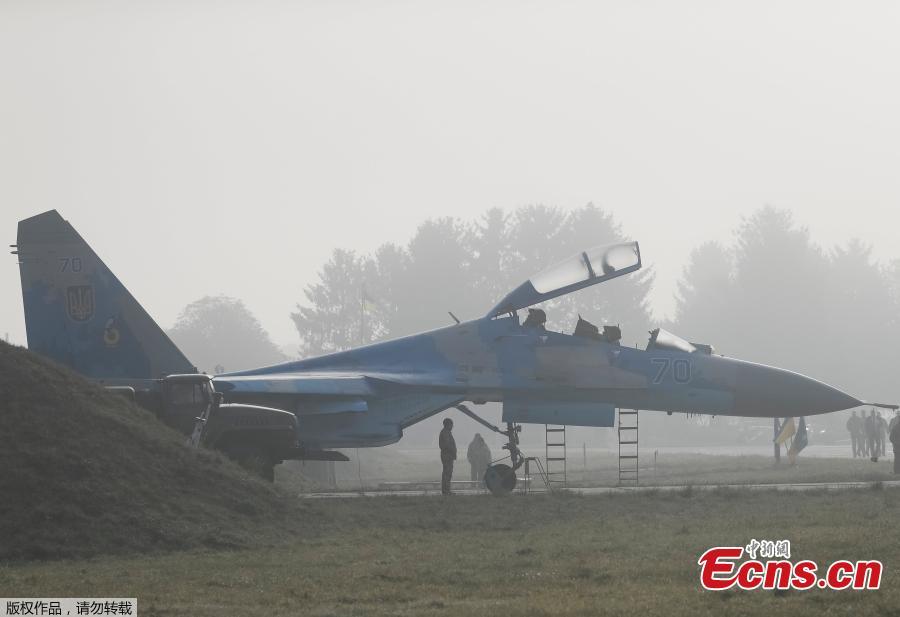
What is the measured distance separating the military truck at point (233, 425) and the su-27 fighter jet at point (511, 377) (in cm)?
106

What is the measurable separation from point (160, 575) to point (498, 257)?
9132 cm

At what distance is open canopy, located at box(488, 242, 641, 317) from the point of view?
2522 centimetres

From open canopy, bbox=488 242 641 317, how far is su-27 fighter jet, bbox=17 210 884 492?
25mm

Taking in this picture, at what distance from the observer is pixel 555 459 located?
83.8ft

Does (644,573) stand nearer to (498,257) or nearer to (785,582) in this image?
(785,582)

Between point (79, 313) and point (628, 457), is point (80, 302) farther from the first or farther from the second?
point (628, 457)

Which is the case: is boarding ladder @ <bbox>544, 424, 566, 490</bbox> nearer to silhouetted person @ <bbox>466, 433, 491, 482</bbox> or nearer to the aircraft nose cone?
silhouetted person @ <bbox>466, 433, 491, 482</bbox>

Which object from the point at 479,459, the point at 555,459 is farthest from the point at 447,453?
the point at 479,459

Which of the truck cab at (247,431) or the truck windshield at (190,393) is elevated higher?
the truck windshield at (190,393)

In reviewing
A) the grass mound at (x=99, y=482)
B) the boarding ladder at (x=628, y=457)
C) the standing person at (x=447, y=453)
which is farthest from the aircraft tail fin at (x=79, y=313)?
the boarding ladder at (x=628, y=457)

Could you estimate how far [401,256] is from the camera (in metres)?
107

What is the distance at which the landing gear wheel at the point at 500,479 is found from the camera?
23672 mm

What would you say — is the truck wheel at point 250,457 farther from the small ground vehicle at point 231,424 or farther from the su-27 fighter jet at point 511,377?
the su-27 fighter jet at point 511,377

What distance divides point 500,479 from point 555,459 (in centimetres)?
216
